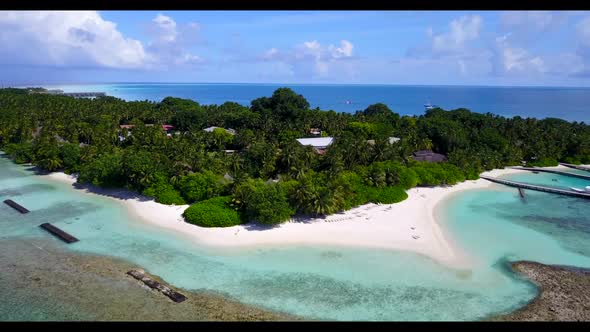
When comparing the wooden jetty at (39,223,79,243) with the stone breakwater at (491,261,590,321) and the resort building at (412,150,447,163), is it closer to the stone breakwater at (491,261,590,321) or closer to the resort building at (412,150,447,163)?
the stone breakwater at (491,261,590,321)

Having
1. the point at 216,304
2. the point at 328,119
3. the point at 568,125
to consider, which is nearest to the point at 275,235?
the point at 216,304

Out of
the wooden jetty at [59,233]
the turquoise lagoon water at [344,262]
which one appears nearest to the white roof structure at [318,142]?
the turquoise lagoon water at [344,262]

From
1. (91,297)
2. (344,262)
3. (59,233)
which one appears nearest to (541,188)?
(344,262)

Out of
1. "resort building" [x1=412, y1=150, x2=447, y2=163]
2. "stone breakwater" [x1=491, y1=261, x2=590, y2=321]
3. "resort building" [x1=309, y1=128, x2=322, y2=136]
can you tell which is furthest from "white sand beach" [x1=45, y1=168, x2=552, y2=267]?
"resort building" [x1=309, y1=128, x2=322, y2=136]

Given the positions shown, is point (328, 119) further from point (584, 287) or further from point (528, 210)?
point (584, 287)

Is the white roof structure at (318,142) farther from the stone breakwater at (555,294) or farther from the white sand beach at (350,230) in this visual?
the stone breakwater at (555,294)

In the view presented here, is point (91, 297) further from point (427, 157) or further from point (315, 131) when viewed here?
point (315, 131)
